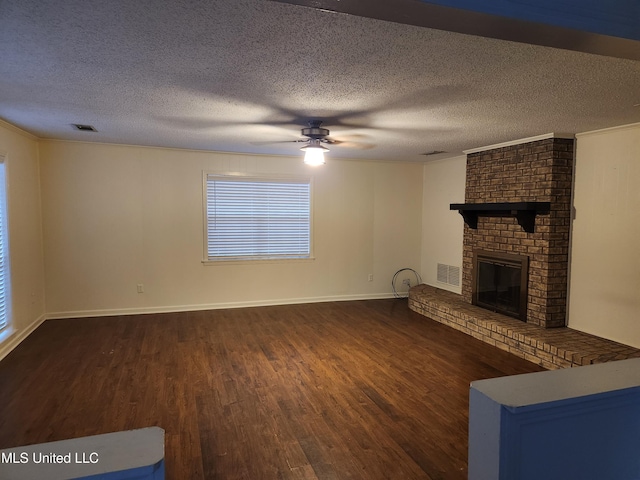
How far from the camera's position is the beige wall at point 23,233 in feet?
13.5

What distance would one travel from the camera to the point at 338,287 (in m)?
6.44

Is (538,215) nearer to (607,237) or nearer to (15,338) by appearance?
(607,237)

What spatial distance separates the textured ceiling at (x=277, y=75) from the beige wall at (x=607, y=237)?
0.98 ft

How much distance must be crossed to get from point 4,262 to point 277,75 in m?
3.61

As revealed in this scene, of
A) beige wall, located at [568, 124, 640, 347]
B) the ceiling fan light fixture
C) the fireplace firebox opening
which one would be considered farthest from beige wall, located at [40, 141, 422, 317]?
beige wall, located at [568, 124, 640, 347]

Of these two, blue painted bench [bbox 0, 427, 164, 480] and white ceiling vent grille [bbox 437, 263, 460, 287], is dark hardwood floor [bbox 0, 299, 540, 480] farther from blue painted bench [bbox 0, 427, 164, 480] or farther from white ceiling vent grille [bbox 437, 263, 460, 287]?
blue painted bench [bbox 0, 427, 164, 480]

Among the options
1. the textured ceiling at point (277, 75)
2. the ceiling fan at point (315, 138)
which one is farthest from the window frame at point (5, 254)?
the ceiling fan at point (315, 138)

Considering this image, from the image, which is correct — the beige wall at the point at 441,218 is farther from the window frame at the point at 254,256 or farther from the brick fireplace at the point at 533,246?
the window frame at the point at 254,256

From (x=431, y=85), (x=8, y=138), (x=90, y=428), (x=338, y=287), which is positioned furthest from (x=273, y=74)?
(x=338, y=287)

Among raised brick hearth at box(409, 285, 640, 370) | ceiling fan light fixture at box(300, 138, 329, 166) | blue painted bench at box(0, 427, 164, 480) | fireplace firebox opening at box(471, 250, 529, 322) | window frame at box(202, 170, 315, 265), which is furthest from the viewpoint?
window frame at box(202, 170, 315, 265)

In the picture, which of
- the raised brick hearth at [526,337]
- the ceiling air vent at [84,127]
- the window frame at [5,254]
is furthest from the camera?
the ceiling air vent at [84,127]

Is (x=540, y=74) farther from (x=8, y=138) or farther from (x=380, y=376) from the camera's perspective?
(x=8, y=138)

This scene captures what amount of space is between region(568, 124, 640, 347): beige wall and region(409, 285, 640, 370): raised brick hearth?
0.24 metres

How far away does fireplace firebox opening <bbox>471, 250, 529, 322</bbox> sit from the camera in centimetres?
456
